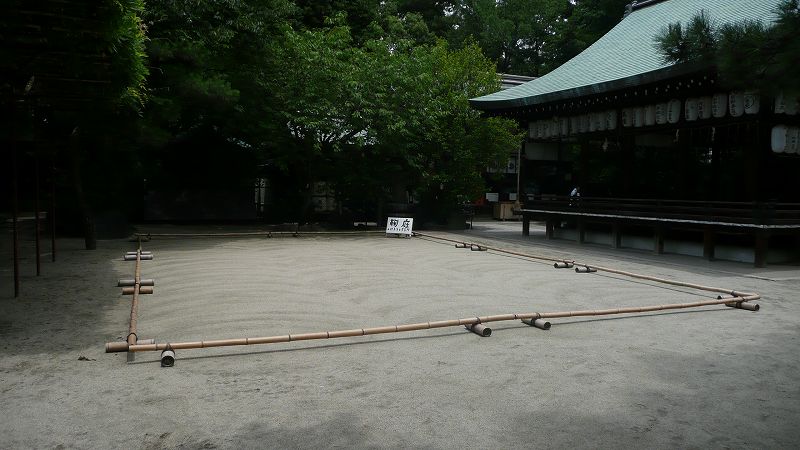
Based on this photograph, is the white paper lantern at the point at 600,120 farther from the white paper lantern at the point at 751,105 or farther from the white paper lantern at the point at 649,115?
the white paper lantern at the point at 751,105

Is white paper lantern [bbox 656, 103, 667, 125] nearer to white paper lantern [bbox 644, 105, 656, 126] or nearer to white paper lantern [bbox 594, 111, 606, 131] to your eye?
white paper lantern [bbox 644, 105, 656, 126]

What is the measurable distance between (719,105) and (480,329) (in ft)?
32.2

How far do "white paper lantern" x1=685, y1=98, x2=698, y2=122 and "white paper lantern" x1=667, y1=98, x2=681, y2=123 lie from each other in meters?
0.26

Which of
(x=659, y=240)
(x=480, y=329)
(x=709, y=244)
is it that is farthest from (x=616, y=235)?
(x=480, y=329)

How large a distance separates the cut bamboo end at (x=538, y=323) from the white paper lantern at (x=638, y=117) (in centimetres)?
1008

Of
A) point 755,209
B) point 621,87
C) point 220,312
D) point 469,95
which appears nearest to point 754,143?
point 755,209

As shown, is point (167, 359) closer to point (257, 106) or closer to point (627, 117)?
point (627, 117)

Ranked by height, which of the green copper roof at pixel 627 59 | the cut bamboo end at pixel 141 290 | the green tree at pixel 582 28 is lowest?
the cut bamboo end at pixel 141 290

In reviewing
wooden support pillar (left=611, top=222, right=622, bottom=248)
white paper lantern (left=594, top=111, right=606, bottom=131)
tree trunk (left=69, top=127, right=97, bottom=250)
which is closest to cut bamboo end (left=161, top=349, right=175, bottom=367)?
tree trunk (left=69, top=127, right=97, bottom=250)

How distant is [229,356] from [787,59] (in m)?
4.80

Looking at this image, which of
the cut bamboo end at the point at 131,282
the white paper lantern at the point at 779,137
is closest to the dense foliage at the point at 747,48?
the cut bamboo end at the point at 131,282

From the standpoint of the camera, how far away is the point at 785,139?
12.0 metres

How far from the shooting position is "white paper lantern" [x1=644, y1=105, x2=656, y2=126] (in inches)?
566

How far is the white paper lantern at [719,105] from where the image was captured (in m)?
12.5
